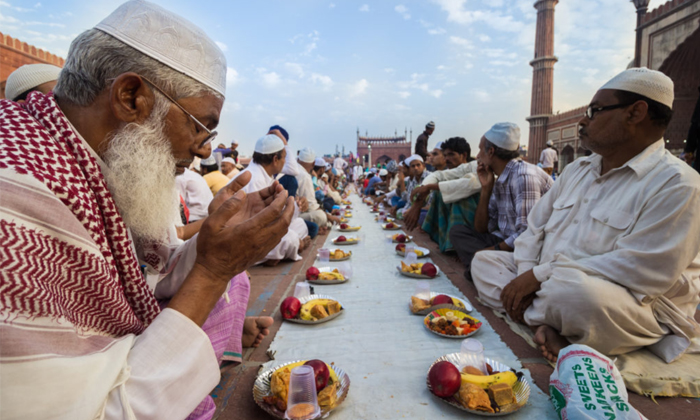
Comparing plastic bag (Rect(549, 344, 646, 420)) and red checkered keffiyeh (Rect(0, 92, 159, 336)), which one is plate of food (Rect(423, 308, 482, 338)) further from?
red checkered keffiyeh (Rect(0, 92, 159, 336))

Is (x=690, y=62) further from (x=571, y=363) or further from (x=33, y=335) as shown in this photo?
(x=33, y=335)

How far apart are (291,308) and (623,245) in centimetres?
193

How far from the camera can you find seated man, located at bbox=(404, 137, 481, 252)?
175 inches

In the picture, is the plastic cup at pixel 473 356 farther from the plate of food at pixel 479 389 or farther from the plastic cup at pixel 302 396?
the plastic cup at pixel 302 396

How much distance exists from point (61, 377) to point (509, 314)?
92.6 inches

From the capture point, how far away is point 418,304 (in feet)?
8.36

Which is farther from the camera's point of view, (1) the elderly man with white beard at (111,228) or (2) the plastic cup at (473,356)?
(2) the plastic cup at (473,356)

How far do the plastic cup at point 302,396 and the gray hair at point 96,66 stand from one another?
3.76 feet

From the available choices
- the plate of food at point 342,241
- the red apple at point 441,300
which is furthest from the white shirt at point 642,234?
the plate of food at point 342,241

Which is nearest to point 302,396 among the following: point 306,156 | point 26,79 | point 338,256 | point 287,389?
point 287,389

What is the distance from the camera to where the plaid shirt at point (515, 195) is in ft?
10.8

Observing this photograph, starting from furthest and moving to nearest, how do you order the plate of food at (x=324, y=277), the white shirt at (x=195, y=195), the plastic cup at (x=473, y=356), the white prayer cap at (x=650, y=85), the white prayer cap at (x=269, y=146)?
1. the white prayer cap at (x=269, y=146)
2. the white shirt at (x=195, y=195)
3. the plate of food at (x=324, y=277)
4. the white prayer cap at (x=650, y=85)
5. the plastic cup at (x=473, y=356)

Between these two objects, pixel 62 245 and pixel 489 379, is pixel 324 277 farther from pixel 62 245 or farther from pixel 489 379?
pixel 62 245

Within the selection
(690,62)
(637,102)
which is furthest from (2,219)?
(690,62)
